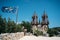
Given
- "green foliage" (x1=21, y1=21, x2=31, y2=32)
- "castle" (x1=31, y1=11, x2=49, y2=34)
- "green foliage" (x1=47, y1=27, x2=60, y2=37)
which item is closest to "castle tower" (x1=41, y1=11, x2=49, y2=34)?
"castle" (x1=31, y1=11, x2=49, y2=34)

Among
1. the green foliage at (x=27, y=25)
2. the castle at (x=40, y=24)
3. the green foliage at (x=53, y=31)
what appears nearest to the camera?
the green foliage at (x=53, y=31)

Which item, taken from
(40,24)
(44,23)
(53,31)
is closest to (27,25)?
(40,24)

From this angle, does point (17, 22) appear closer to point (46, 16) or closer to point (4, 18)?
point (4, 18)

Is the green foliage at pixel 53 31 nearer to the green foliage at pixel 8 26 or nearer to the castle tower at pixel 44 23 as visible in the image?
the castle tower at pixel 44 23

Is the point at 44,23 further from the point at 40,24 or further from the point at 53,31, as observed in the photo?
the point at 53,31

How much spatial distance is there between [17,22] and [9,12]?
495mm

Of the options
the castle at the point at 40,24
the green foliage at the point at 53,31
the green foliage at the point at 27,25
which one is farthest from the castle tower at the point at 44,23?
the green foliage at the point at 27,25

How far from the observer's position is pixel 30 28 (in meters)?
6.76

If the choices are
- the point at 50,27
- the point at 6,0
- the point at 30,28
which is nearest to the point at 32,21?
the point at 30,28

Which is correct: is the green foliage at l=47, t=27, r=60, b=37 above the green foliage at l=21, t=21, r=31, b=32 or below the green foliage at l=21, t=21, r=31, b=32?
below

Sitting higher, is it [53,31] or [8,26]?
[8,26]

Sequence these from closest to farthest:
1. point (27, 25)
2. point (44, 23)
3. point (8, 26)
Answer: point (8, 26) → point (44, 23) → point (27, 25)

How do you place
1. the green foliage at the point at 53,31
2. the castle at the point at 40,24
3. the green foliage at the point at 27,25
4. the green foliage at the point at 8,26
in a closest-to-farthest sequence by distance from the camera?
1. the green foliage at the point at 53,31
2. the green foliage at the point at 8,26
3. the castle at the point at 40,24
4. the green foliage at the point at 27,25

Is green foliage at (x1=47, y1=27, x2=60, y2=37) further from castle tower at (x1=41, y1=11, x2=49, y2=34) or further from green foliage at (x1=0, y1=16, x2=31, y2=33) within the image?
green foliage at (x1=0, y1=16, x2=31, y2=33)
